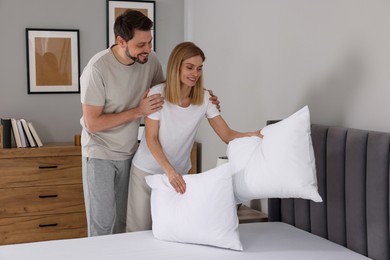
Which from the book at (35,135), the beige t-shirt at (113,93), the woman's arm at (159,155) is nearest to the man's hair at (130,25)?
the beige t-shirt at (113,93)

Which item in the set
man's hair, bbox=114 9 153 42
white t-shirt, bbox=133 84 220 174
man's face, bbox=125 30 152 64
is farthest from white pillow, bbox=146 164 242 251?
man's hair, bbox=114 9 153 42

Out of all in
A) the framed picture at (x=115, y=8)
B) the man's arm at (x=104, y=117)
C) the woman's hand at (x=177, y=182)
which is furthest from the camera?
the framed picture at (x=115, y=8)

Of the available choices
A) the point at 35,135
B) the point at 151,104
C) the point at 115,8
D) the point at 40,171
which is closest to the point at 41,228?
the point at 40,171

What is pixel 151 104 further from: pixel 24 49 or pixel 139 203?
pixel 24 49

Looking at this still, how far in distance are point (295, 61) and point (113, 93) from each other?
100cm

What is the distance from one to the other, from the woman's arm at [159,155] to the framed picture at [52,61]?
1931mm

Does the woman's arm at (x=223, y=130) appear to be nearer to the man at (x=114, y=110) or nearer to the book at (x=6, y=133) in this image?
the man at (x=114, y=110)

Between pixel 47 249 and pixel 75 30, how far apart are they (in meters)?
2.47

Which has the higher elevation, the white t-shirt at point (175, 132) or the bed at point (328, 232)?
the white t-shirt at point (175, 132)

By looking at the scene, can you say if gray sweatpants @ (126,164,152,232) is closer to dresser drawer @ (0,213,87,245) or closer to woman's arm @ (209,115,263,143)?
woman's arm @ (209,115,263,143)

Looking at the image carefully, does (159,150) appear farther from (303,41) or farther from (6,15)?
(6,15)

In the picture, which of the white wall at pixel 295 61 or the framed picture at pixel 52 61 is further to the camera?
the framed picture at pixel 52 61

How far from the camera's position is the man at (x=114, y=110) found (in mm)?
2969

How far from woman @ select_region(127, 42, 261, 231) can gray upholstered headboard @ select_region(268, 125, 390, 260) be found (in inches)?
15.4
